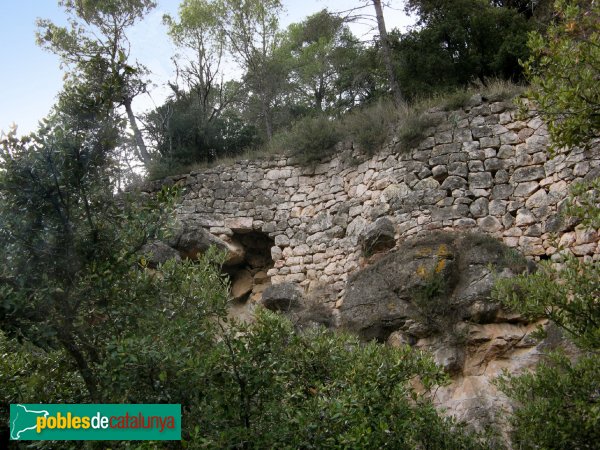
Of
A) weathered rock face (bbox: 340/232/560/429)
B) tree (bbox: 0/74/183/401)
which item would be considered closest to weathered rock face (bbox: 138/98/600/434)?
weathered rock face (bbox: 340/232/560/429)

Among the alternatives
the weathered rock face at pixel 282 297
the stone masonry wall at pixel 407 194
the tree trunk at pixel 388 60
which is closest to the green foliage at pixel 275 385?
the stone masonry wall at pixel 407 194

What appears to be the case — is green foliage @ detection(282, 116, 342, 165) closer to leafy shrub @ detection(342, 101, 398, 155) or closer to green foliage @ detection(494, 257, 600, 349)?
leafy shrub @ detection(342, 101, 398, 155)

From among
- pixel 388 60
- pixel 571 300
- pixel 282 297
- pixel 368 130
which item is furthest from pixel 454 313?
pixel 388 60

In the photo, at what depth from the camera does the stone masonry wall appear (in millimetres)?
10211

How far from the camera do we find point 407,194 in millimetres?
11328

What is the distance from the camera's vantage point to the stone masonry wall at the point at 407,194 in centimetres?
1021

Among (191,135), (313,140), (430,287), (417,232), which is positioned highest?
(191,135)

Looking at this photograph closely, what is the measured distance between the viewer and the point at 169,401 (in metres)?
5.02

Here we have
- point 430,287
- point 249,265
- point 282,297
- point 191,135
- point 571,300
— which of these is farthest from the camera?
point 191,135

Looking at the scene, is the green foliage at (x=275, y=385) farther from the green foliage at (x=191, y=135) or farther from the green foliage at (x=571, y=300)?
the green foliage at (x=191, y=135)

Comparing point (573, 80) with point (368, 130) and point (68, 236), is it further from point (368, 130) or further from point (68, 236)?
point (368, 130)

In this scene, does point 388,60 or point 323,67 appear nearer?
point 388,60

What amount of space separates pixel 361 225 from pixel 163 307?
6171 mm

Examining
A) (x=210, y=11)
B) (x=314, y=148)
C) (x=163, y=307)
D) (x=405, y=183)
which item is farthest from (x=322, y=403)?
(x=210, y=11)
